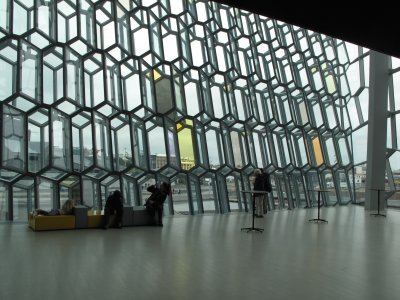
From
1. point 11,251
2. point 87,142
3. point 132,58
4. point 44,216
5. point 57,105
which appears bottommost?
point 11,251

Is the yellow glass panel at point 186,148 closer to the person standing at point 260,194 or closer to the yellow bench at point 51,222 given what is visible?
the person standing at point 260,194

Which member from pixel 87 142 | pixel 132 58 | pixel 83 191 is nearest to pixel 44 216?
pixel 83 191

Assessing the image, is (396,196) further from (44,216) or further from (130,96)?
(44,216)

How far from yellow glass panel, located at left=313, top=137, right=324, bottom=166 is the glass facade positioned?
0.05 meters

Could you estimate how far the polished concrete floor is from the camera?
4.37 metres

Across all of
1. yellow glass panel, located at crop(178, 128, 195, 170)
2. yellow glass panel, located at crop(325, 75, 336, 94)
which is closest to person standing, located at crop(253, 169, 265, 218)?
yellow glass panel, located at crop(178, 128, 195, 170)

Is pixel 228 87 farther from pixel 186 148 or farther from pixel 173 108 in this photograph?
pixel 186 148

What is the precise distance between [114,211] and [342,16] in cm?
720

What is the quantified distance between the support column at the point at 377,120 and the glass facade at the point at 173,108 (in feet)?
3.49

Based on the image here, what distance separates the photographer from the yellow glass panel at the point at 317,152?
667 inches

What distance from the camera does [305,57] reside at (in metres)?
18.0

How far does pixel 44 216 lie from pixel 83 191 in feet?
7.15

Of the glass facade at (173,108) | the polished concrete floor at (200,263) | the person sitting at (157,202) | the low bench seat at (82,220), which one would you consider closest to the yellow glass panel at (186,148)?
the glass facade at (173,108)

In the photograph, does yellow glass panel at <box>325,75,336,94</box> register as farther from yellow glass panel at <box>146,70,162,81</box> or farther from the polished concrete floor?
the polished concrete floor
